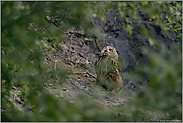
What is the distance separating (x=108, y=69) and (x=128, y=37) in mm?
2020

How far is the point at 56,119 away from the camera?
1451 millimetres

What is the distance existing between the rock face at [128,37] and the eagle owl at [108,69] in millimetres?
1414

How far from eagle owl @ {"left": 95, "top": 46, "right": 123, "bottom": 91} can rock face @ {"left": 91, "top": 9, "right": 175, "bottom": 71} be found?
1.41m

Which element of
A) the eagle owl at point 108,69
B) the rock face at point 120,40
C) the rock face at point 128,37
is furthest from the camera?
the rock face at point 128,37

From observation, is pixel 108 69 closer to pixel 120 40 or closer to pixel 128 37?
pixel 120 40

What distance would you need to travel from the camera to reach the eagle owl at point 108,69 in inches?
135

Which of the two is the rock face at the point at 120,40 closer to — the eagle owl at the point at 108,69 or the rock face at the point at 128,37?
the rock face at the point at 128,37

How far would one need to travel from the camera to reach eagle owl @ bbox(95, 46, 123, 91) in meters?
3.44

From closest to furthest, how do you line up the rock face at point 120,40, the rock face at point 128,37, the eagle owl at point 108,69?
1. the eagle owl at point 108,69
2. the rock face at point 120,40
3. the rock face at point 128,37

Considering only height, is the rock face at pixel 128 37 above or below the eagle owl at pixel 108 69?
above

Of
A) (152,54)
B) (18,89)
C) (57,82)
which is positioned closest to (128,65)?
(152,54)

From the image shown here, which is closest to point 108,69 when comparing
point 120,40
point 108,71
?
point 108,71

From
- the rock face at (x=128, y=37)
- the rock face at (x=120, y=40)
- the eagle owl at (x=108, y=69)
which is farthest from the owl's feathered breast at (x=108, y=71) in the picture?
the rock face at (x=128, y=37)

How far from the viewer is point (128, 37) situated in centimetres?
504
